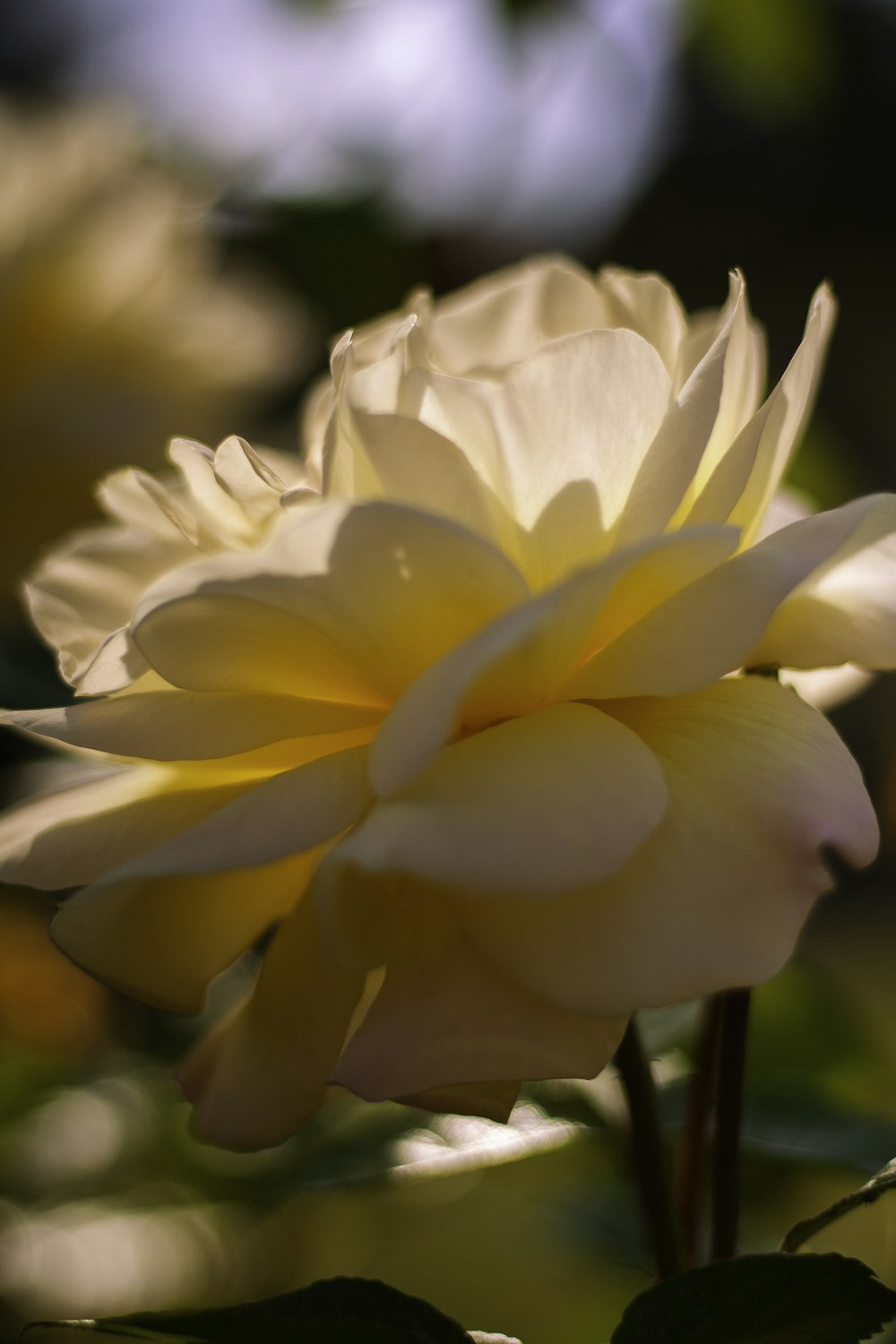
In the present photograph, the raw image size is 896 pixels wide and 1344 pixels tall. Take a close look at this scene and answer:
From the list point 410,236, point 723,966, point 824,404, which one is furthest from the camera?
point 824,404

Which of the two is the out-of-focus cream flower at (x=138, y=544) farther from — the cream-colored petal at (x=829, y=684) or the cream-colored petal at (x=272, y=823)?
the cream-colored petal at (x=829, y=684)

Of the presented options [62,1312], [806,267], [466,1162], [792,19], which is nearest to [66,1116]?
[62,1312]

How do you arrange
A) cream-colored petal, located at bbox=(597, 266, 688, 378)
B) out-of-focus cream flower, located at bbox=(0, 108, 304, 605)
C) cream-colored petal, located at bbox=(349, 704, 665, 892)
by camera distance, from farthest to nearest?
out-of-focus cream flower, located at bbox=(0, 108, 304, 605) → cream-colored petal, located at bbox=(597, 266, 688, 378) → cream-colored petal, located at bbox=(349, 704, 665, 892)

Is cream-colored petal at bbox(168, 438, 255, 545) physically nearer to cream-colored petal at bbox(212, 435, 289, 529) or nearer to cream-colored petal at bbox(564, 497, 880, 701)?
cream-colored petal at bbox(212, 435, 289, 529)

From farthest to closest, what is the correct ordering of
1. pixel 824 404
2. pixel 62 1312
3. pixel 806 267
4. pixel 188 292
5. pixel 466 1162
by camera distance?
pixel 824 404 → pixel 806 267 → pixel 188 292 → pixel 62 1312 → pixel 466 1162

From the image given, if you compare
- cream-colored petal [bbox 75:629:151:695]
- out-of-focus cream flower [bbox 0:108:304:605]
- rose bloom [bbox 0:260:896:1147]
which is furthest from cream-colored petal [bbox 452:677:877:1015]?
out-of-focus cream flower [bbox 0:108:304:605]

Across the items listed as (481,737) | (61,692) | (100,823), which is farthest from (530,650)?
(61,692)

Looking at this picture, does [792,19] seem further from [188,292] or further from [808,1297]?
[808,1297]
